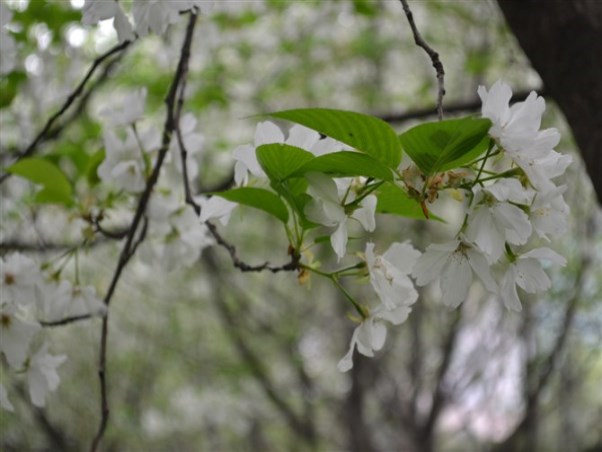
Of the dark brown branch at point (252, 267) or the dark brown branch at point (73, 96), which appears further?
the dark brown branch at point (73, 96)

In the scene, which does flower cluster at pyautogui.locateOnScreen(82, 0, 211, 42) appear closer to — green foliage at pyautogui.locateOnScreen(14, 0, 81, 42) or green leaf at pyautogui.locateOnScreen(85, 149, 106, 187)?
green leaf at pyautogui.locateOnScreen(85, 149, 106, 187)

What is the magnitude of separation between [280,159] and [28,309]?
1.90ft

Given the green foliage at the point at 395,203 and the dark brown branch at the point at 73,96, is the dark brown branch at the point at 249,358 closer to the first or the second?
the dark brown branch at the point at 73,96

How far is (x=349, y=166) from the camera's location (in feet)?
1.96

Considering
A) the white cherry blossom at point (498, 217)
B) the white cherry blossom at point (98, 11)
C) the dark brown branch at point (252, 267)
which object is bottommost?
the dark brown branch at point (252, 267)

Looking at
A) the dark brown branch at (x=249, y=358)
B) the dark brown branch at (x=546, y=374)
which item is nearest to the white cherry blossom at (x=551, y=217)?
the dark brown branch at (x=546, y=374)

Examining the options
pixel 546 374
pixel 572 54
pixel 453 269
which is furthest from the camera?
pixel 546 374

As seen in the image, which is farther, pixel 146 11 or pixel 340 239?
pixel 146 11

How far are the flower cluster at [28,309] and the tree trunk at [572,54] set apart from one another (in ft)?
2.08

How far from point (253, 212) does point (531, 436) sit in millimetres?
1585

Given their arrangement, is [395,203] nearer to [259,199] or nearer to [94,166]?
[259,199]

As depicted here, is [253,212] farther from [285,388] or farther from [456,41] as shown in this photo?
[456,41]

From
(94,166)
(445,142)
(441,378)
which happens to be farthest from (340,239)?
(441,378)

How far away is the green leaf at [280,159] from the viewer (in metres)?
0.62
